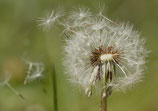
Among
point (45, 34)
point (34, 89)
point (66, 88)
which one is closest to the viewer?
point (66, 88)

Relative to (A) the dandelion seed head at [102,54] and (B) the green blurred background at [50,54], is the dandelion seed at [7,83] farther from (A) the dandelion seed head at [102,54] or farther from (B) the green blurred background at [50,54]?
(A) the dandelion seed head at [102,54]

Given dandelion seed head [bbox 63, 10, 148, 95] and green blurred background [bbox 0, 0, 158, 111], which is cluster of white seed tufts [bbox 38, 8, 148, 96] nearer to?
dandelion seed head [bbox 63, 10, 148, 95]

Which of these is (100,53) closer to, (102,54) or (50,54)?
(102,54)

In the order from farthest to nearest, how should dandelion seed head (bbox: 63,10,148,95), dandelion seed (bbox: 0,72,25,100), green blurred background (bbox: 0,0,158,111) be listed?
green blurred background (bbox: 0,0,158,111), dandelion seed (bbox: 0,72,25,100), dandelion seed head (bbox: 63,10,148,95)

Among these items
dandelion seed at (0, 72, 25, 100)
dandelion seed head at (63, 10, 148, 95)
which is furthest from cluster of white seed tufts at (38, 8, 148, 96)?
dandelion seed at (0, 72, 25, 100)

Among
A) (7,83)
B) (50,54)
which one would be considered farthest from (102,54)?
(50,54)

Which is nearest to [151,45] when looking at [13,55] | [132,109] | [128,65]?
[132,109]

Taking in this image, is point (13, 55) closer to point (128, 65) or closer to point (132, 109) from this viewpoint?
point (132, 109)
